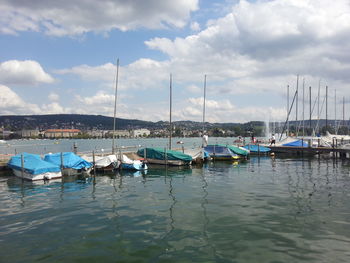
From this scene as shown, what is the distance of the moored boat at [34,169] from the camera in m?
26.3

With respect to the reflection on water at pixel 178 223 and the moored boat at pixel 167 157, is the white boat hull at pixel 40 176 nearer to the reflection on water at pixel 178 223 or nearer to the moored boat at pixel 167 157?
the reflection on water at pixel 178 223

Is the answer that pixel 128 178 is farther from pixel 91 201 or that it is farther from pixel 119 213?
pixel 119 213

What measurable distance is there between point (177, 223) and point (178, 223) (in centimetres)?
5

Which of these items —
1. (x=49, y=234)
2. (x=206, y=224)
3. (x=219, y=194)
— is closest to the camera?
(x=49, y=234)

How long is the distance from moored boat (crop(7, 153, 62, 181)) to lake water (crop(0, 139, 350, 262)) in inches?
113

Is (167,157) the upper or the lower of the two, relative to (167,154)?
lower

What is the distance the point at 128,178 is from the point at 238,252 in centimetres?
1993

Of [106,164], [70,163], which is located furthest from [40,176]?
[106,164]

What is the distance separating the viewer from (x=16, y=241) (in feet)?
37.0

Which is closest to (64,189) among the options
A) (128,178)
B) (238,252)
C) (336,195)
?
(128,178)

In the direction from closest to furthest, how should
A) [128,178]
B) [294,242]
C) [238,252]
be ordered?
[238,252]
[294,242]
[128,178]

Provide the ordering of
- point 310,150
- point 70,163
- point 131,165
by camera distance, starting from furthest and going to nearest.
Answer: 1. point 310,150
2. point 131,165
3. point 70,163

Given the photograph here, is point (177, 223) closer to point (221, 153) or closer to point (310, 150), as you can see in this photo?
point (221, 153)

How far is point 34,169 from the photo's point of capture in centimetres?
2622
